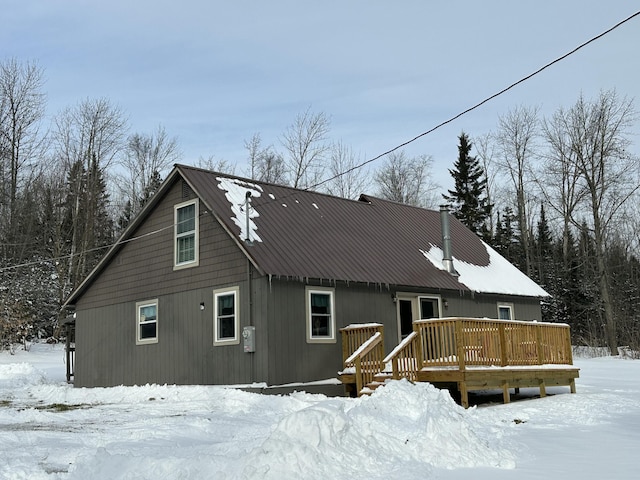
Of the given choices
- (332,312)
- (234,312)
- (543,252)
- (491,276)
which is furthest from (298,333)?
(543,252)

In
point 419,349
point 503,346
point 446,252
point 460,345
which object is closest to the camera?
point 460,345

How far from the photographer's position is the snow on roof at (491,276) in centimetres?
2012

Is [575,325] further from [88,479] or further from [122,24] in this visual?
[88,479]

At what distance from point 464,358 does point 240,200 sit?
752 cm

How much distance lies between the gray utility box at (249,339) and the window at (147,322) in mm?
4273

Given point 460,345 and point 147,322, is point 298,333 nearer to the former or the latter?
point 460,345

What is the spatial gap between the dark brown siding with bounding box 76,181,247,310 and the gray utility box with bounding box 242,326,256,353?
4.37 feet

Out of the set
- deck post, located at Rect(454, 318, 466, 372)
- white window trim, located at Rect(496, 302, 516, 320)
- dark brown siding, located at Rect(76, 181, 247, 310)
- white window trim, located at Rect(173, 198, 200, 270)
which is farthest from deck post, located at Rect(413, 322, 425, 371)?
white window trim, located at Rect(496, 302, 516, 320)

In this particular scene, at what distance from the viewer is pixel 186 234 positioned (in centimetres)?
1747

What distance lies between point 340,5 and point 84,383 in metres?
14.5

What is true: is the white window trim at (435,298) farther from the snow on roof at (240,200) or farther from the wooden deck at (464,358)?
the snow on roof at (240,200)

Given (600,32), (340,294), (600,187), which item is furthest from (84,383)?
(600,187)

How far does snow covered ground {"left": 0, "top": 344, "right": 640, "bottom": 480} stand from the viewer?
635cm

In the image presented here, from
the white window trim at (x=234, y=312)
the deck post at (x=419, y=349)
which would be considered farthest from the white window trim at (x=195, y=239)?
the deck post at (x=419, y=349)
